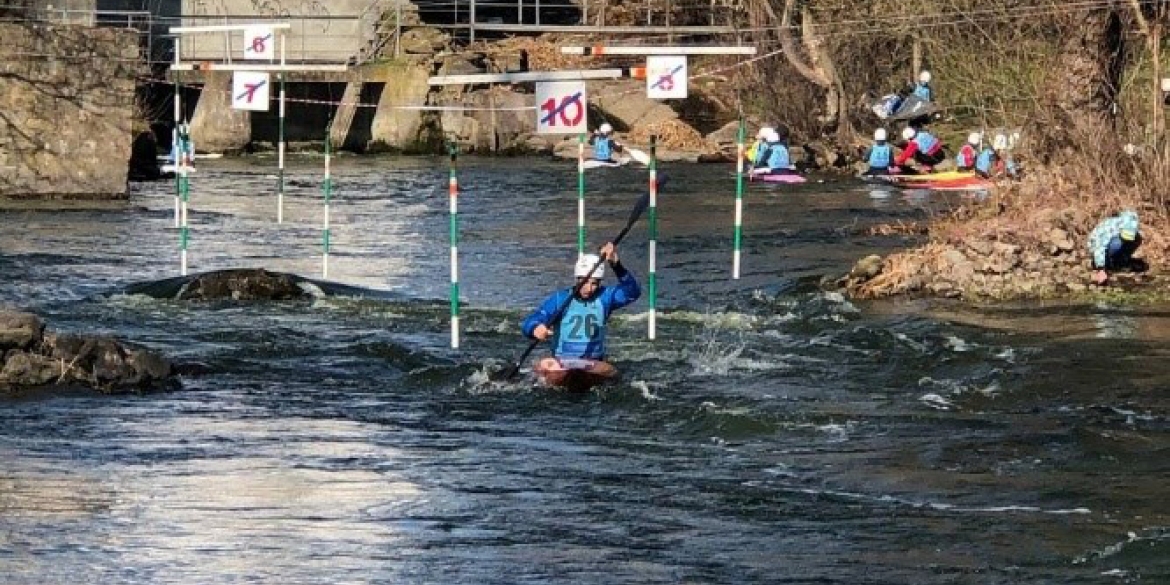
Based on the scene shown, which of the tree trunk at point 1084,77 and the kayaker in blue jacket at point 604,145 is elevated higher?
the tree trunk at point 1084,77

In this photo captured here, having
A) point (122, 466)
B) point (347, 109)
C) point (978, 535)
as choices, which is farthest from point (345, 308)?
point (347, 109)

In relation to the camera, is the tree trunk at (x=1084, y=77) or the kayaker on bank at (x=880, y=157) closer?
the tree trunk at (x=1084, y=77)

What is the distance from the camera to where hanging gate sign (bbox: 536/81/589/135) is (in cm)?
1888

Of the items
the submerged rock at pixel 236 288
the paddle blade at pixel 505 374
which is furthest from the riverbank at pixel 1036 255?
the paddle blade at pixel 505 374

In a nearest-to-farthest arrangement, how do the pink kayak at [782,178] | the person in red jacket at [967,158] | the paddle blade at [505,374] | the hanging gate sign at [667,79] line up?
the paddle blade at [505,374] < the hanging gate sign at [667,79] < the person in red jacket at [967,158] < the pink kayak at [782,178]

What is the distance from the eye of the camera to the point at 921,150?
39219 millimetres

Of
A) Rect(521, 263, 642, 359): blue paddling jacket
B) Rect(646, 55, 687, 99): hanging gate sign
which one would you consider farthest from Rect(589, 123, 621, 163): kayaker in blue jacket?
Rect(521, 263, 642, 359): blue paddling jacket

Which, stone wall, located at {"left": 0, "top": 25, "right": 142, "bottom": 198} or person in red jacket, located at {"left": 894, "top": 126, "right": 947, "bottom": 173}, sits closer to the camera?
stone wall, located at {"left": 0, "top": 25, "right": 142, "bottom": 198}

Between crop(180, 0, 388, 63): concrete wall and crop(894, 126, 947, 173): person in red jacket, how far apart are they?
56.0ft

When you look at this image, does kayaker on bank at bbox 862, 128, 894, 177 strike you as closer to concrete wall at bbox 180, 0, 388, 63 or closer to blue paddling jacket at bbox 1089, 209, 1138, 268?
concrete wall at bbox 180, 0, 388, 63

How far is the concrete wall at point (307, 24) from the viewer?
170ft

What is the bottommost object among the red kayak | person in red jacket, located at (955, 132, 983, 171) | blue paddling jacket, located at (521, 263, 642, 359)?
the red kayak

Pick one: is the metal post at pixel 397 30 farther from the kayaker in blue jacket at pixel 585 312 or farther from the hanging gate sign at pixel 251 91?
the kayaker in blue jacket at pixel 585 312

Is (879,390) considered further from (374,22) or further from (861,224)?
(374,22)
